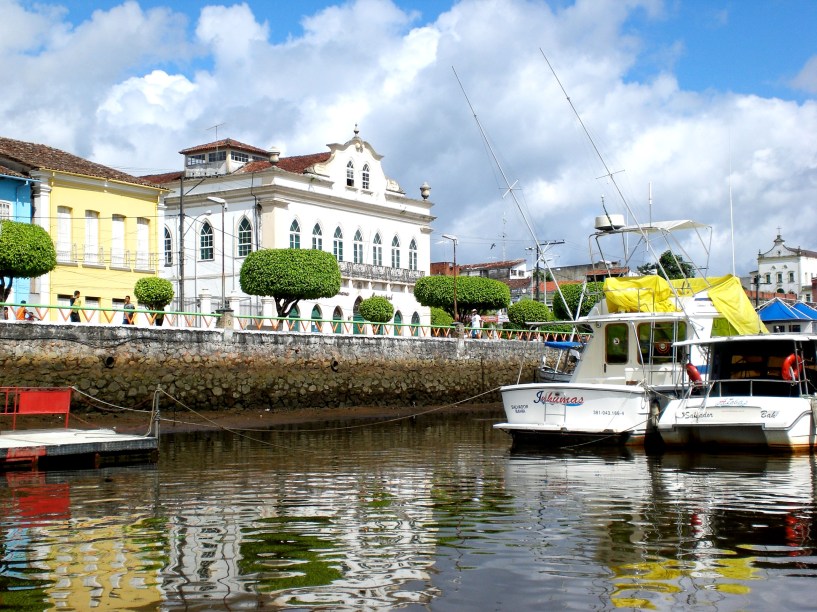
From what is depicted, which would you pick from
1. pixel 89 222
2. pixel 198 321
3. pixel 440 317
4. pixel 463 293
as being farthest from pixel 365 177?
pixel 198 321

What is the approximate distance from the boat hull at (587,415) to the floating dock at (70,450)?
25.8ft

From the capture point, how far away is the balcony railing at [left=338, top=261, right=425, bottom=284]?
194 ft

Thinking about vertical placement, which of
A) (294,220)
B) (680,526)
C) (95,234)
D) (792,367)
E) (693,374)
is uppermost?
(294,220)

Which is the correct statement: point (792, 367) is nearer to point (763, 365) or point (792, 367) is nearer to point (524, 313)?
point (763, 365)

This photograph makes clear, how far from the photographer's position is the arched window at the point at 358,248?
2408 inches

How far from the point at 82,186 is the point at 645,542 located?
37132 millimetres

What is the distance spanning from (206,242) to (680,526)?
48.0m

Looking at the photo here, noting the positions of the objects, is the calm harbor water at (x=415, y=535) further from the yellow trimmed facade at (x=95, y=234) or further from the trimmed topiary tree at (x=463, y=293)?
the trimmed topiary tree at (x=463, y=293)

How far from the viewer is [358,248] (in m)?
61.4

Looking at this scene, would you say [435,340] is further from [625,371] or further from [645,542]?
[645,542]

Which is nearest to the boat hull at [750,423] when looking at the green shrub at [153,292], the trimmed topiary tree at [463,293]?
the green shrub at [153,292]

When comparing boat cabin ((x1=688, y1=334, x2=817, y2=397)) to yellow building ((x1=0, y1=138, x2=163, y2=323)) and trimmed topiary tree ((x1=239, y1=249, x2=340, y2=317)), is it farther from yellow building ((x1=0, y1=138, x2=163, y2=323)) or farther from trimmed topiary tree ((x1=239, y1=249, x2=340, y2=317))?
yellow building ((x1=0, y1=138, x2=163, y2=323))

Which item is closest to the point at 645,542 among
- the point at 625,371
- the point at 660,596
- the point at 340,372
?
the point at 660,596

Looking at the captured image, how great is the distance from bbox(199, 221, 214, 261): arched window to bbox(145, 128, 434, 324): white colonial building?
0.05 meters
